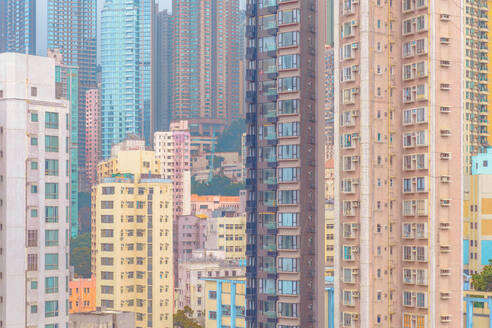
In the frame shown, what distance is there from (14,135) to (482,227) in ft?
191

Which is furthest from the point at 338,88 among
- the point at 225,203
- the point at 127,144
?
the point at 225,203

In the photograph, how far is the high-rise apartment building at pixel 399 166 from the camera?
61250 mm

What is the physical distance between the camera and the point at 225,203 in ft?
609

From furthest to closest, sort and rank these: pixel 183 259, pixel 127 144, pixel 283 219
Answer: pixel 127 144 < pixel 183 259 < pixel 283 219

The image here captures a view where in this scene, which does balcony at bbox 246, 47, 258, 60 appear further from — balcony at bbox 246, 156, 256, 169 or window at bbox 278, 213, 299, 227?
window at bbox 278, 213, 299, 227

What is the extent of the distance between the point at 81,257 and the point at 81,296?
23.7 m

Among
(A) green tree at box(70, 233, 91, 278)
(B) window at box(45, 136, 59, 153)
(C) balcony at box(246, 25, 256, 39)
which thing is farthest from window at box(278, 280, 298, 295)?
(A) green tree at box(70, 233, 91, 278)

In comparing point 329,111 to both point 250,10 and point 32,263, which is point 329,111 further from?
point 32,263

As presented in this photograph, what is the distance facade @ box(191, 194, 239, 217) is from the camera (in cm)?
18175

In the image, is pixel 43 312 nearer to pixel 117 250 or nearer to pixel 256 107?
pixel 256 107

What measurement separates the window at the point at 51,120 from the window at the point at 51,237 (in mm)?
6296

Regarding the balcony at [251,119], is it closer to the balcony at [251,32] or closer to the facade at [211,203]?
the balcony at [251,32]

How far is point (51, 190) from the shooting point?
59.3m

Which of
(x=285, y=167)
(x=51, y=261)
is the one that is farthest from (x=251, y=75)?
(x=51, y=261)
